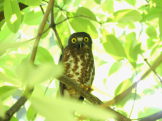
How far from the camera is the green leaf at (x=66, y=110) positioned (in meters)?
0.29

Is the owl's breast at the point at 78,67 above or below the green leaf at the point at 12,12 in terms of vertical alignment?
above

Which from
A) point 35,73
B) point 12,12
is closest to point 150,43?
point 12,12

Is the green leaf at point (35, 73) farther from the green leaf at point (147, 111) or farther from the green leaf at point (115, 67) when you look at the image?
the green leaf at point (147, 111)

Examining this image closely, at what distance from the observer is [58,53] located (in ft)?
8.86

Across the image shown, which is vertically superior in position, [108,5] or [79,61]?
[108,5]

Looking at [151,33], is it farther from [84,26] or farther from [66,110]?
[66,110]

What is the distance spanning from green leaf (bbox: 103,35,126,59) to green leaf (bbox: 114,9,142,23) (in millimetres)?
103

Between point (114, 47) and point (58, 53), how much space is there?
1.25 meters

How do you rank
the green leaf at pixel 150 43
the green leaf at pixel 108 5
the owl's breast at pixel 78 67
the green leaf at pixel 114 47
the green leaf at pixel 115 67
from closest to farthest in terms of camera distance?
1. the green leaf at pixel 114 47
2. the green leaf at pixel 115 67
3. the green leaf at pixel 150 43
4. the green leaf at pixel 108 5
5. the owl's breast at pixel 78 67

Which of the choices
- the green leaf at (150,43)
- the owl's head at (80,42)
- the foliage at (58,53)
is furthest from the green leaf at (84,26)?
the owl's head at (80,42)

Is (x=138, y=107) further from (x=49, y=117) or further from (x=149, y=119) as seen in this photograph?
(x=49, y=117)

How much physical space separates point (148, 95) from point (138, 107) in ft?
0.57

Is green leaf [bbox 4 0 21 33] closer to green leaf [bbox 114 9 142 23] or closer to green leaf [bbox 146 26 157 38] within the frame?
green leaf [bbox 114 9 142 23]

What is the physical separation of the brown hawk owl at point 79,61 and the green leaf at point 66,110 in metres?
2.28
